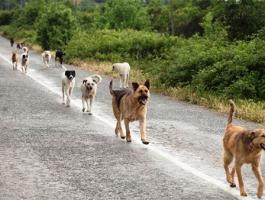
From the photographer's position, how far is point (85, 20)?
77.1 meters

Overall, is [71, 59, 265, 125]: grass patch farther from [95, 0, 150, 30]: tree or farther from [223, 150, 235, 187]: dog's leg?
[95, 0, 150, 30]: tree

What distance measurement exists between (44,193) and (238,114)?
26.4 ft

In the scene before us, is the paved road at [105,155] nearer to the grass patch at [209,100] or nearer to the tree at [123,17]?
the grass patch at [209,100]

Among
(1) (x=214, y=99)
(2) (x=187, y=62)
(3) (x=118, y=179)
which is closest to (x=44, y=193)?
(3) (x=118, y=179)

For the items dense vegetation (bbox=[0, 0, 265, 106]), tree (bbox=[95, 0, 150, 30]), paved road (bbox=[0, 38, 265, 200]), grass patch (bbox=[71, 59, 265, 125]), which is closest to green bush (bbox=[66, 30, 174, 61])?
dense vegetation (bbox=[0, 0, 265, 106])

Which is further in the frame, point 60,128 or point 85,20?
point 85,20

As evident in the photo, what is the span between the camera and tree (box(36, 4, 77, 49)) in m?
45.4

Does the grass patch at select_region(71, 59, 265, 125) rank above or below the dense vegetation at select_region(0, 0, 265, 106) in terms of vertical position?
below

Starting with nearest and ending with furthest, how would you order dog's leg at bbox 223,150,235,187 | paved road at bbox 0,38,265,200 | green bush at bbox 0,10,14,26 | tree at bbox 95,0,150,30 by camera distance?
paved road at bbox 0,38,265,200
dog's leg at bbox 223,150,235,187
tree at bbox 95,0,150,30
green bush at bbox 0,10,14,26

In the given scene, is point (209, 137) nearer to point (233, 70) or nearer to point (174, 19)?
point (233, 70)

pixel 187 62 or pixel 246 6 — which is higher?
pixel 246 6

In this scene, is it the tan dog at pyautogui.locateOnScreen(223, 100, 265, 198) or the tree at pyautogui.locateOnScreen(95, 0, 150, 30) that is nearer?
the tan dog at pyautogui.locateOnScreen(223, 100, 265, 198)

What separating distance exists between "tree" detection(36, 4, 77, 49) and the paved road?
99.0ft

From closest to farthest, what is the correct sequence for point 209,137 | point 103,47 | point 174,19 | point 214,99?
point 209,137
point 214,99
point 103,47
point 174,19
